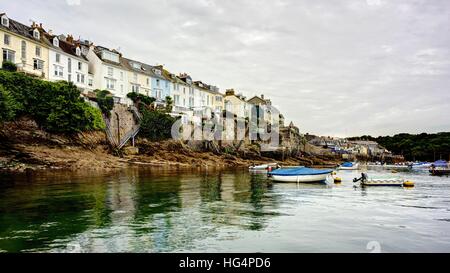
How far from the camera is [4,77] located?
174 ft

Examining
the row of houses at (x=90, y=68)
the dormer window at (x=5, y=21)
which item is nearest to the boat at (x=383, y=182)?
the row of houses at (x=90, y=68)

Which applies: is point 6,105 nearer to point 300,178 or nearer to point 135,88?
point 135,88

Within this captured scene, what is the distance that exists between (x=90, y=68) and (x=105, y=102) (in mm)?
14395

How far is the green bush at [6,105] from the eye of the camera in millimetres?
49812

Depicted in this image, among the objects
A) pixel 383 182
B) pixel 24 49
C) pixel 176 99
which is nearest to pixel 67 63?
pixel 24 49

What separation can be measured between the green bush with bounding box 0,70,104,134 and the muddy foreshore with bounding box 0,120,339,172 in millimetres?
1639

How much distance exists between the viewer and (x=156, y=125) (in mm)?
77125

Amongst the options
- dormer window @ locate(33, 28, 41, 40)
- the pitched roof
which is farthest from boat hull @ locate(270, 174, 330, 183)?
dormer window @ locate(33, 28, 41, 40)

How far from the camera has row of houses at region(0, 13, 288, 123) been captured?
60.3 meters

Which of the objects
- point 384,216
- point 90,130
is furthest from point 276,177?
point 90,130

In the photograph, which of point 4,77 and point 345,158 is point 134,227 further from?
point 345,158

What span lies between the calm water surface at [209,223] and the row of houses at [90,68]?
3967cm

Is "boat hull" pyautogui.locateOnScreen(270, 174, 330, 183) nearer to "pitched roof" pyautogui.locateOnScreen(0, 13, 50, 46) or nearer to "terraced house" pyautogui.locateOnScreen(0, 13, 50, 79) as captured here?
"terraced house" pyautogui.locateOnScreen(0, 13, 50, 79)
